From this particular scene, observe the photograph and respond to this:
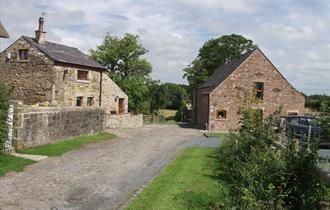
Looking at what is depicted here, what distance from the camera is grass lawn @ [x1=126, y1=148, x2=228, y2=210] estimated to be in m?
10.6

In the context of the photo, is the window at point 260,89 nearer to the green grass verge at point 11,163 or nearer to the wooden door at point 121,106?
the wooden door at point 121,106

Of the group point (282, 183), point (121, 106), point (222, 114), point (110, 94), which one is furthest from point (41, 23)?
point (282, 183)

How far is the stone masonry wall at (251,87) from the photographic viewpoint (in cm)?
4288

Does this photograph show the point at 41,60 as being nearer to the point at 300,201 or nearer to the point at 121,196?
the point at 121,196

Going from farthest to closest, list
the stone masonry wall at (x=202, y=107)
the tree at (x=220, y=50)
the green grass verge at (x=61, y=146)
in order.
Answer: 1. the tree at (x=220, y=50)
2. the stone masonry wall at (x=202, y=107)
3. the green grass verge at (x=61, y=146)

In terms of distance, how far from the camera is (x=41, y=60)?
109 ft

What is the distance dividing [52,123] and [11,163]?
23.6 ft

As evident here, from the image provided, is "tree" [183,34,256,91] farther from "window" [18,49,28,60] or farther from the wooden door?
"window" [18,49,28,60]

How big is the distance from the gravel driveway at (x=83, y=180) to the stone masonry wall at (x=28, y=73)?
12.5 m

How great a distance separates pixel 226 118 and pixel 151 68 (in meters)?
17.9

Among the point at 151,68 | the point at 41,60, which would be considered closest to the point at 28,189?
the point at 41,60

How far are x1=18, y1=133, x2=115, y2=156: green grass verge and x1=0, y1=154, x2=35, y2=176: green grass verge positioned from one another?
86.9 inches

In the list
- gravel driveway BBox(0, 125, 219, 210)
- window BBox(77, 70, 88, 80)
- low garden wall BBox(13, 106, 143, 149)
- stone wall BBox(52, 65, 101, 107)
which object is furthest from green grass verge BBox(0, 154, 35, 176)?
window BBox(77, 70, 88, 80)

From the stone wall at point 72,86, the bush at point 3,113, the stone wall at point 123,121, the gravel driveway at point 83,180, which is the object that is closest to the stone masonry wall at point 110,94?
the stone wall at point 72,86
